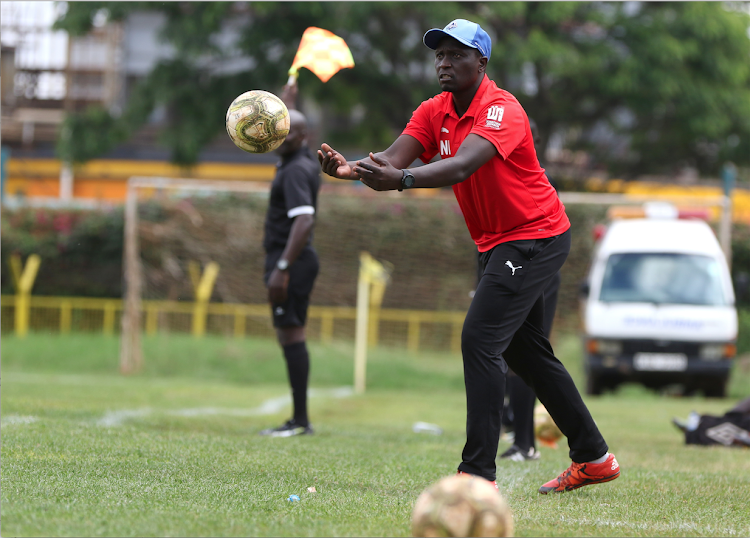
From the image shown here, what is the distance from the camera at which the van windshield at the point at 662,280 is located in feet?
41.7

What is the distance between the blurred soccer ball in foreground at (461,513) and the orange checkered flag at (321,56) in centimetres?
358

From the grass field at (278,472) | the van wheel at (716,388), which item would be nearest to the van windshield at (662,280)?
the van wheel at (716,388)

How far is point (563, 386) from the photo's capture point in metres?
4.30

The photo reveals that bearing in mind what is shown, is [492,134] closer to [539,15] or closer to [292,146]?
[292,146]

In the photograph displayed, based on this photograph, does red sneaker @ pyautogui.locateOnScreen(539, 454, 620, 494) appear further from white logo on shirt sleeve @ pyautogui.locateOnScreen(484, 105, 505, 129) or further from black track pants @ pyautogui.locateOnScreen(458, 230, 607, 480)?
white logo on shirt sleeve @ pyautogui.locateOnScreen(484, 105, 505, 129)

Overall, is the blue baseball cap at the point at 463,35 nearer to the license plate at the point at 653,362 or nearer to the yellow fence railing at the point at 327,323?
Answer: the license plate at the point at 653,362

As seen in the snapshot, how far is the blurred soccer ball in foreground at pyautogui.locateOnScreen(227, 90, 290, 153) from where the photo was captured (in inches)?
173

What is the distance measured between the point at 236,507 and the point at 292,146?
351cm

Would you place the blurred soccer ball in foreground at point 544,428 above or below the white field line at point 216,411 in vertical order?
above

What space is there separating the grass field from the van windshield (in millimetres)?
2825

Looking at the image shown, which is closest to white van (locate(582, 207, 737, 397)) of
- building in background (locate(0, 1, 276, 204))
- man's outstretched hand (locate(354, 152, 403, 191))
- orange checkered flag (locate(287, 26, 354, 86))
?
orange checkered flag (locate(287, 26, 354, 86))

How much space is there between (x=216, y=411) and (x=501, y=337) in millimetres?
4954

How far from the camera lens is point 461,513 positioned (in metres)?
2.81

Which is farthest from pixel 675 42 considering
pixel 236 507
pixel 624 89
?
pixel 236 507
